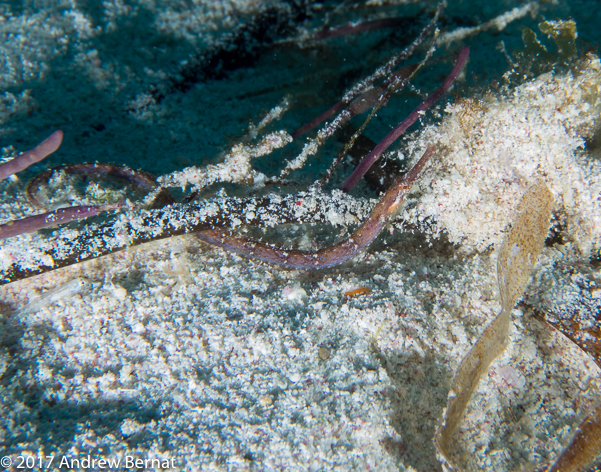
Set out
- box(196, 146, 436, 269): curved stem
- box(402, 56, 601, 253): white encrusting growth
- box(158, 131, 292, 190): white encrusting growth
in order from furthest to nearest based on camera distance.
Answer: box(158, 131, 292, 190): white encrusting growth → box(196, 146, 436, 269): curved stem → box(402, 56, 601, 253): white encrusting growth

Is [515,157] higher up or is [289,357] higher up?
[515,157]

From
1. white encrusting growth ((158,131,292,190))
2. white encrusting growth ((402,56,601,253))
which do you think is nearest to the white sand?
white encrusting growth ((402,56,601,253))

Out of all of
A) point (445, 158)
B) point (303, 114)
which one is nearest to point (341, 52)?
point (303, 114)

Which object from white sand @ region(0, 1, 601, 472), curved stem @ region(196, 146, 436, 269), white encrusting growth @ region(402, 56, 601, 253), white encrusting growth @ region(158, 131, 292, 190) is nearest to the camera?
white sand @ region(0, 1, 601, 472)

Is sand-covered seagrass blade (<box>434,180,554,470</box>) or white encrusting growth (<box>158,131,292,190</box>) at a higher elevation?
white encrusting growth (<box>158,131,292,190</box>)

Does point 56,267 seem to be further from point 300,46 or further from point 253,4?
point 253,4
